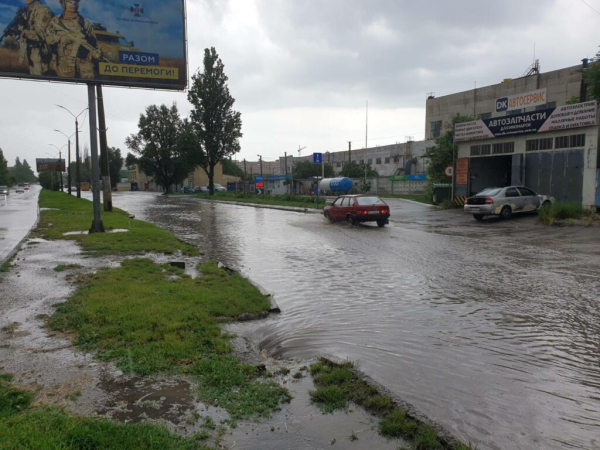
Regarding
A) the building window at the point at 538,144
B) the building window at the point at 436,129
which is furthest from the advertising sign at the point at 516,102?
the building window at the point at 436,129

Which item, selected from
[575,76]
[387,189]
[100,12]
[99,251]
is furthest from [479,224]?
[575,76]

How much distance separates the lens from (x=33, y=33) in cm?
1552

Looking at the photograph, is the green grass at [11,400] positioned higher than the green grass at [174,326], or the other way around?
the green grass at [11,400]

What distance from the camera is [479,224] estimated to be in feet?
69.3

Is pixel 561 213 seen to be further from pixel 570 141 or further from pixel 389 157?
pixel 389 157

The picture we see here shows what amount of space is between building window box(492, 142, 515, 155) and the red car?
9.08 m

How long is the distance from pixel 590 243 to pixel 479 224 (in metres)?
6.93

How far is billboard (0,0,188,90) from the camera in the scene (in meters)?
15.4

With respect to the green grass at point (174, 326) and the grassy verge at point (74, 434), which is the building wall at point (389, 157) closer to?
the green grass at point (174, 326)

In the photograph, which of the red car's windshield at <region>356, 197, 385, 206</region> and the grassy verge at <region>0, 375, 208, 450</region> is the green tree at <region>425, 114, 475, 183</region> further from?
the grassy verge at <region>0, 375, 208, 450</region>

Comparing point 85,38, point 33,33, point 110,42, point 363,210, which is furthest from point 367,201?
point 33,33

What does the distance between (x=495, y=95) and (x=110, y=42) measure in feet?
183

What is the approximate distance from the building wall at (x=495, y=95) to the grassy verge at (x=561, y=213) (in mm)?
29639

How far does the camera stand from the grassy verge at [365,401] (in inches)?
134
